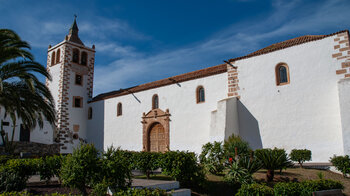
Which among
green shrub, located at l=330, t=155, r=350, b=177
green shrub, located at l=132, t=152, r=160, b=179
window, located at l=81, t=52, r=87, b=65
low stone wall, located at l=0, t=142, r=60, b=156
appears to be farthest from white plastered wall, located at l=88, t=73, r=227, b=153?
green shrub, located at l=330, t=155, r=350, b=177

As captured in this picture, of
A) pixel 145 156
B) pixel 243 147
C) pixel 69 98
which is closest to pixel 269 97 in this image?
pixel 243 147

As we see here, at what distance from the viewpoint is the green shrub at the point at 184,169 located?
8.34 m

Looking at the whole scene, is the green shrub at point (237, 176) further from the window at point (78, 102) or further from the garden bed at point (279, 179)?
the window at point (78, 102)

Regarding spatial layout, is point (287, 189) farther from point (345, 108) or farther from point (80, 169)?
point (345, 108)

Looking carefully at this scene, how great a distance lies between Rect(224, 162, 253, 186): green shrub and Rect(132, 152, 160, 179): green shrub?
7.60 feet

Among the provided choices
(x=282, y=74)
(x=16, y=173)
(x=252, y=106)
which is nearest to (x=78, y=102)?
(x=252, y=106)

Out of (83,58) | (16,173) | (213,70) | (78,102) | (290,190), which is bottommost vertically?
(290,190)

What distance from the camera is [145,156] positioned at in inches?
386

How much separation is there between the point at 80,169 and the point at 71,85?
56.7 feet

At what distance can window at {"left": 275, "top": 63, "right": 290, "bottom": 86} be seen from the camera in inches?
512

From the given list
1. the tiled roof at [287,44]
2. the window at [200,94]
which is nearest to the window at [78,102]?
the window at [200,94]

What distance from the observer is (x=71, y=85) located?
73.2ft

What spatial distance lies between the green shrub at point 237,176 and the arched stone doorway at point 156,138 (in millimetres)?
8899

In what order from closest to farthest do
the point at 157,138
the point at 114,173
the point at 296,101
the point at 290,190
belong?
the point at 114,173
the point at 290,190
the point at 296,101
the point at 157,138
